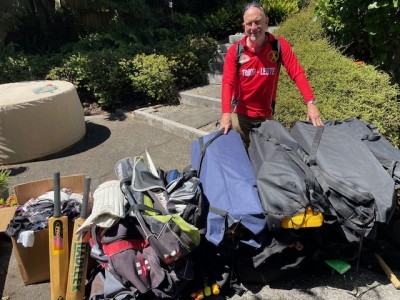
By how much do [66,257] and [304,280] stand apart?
197cm

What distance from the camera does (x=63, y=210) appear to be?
3.04 m

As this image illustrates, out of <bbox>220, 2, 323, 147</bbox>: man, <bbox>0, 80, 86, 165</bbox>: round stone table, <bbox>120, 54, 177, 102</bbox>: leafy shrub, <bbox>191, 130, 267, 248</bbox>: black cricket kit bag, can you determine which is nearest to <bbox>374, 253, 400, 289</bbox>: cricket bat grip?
<bbox>191, 130, 267, 248</bbox>: black cricket kit bag

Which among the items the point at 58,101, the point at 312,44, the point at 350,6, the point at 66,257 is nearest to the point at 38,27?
the point at 58,101

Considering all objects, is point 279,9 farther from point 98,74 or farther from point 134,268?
point 134,268

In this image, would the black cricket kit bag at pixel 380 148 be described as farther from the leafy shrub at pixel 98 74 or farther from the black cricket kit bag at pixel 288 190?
the leafy shrub at pixel 98 74

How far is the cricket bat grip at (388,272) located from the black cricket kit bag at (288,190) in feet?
3.12

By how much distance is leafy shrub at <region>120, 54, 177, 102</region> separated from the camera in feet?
23.7

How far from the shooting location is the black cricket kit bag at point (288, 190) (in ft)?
7.58

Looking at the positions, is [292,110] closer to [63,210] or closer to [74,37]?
[63,210]

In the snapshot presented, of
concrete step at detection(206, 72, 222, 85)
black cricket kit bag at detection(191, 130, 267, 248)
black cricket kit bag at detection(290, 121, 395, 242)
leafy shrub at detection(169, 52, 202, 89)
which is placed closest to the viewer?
black cricket kit bag at detection(290, 121, 395, 242)

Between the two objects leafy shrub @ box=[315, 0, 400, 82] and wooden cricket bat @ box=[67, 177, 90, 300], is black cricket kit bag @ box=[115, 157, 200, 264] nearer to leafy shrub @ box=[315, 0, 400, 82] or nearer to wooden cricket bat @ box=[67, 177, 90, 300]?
wooden cricket bat @ box=[67, 177, 90, 300]

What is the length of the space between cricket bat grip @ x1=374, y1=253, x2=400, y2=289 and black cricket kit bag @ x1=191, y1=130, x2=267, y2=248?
1.13 m

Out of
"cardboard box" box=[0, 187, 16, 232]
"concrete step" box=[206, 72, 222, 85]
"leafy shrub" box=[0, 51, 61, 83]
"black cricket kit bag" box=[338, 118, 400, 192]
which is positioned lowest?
"cardboard box" box=[0, 187, 16, 232]

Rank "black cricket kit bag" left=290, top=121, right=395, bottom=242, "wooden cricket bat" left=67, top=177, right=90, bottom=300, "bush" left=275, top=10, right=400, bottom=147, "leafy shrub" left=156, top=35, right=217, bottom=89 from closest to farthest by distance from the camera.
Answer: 1. "black cricket kit bag" left=290, top=121, right=395, bottom=242
2. "wooden cricket bat" left=67, top=177, right=90, bottom=300
3. "bush" left=275, top=10, right=400, bottom=147
4. "leafy shrub" left=156, top=35, right=217, bottom=89
